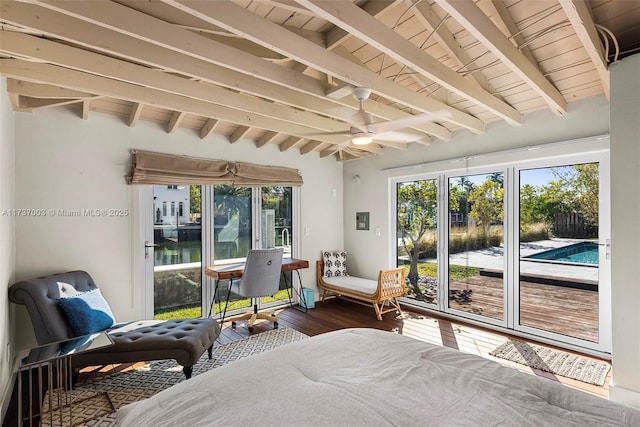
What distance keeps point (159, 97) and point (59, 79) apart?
2.31 feet

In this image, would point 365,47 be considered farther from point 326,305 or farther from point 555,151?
point 326,305

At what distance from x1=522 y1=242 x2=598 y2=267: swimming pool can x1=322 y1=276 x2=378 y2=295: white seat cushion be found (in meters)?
1.96

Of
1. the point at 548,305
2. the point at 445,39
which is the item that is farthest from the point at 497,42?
the point at 548,305

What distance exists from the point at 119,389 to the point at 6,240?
147 centimetres

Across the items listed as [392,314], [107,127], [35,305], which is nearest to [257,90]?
[107,127]

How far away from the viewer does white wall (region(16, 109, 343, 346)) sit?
311 centimetres

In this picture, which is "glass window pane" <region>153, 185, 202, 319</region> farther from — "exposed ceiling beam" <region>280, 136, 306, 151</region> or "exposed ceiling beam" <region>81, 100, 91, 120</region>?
"exposed ceiling beam" <region>280, 136, 306, 151</region>

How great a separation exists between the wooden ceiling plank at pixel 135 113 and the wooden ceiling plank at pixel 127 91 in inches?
17.6

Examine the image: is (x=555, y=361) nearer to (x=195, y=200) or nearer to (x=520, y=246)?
(x=520, y=246)

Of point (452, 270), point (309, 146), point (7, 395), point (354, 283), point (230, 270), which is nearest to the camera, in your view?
point (7, 395)

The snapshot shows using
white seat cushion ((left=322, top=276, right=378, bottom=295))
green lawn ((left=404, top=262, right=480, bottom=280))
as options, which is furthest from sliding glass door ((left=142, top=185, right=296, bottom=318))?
green lawn ((left=404, top=262, right=480, bottom=280))

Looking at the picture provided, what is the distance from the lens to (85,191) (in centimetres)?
340

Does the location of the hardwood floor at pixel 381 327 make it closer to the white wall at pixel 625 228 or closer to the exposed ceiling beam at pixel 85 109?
the white wall at pixel 625 228

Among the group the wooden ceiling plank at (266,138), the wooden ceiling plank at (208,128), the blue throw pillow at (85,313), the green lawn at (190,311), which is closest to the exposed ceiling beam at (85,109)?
the wooden ceiling plank at (208,128)
